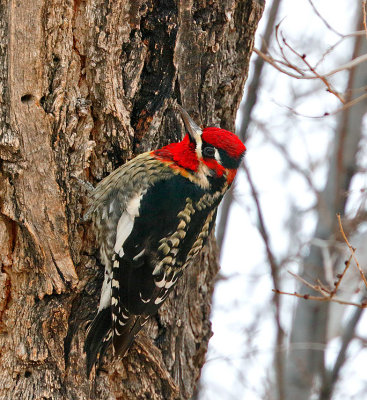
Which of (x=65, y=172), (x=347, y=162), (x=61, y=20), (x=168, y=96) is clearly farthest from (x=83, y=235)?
(x=347, y=162)

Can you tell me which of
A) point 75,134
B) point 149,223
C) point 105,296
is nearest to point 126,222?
point 149,223

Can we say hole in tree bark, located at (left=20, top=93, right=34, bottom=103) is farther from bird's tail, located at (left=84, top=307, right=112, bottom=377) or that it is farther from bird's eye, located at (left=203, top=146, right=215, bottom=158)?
bird's tail, located at (left=84, top=307, right=112, bottom=377)

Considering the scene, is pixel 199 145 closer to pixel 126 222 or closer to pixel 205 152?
pixel 205 152

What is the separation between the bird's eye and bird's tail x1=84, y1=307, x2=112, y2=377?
94 cm

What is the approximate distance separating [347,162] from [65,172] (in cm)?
312

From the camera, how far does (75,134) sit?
2.77 metres

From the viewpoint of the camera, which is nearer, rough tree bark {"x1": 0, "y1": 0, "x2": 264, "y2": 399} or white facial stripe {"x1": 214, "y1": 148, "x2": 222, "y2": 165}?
rough tree bark {"x1": 0, "y1": 0, "x2": 264, "y2": 399}

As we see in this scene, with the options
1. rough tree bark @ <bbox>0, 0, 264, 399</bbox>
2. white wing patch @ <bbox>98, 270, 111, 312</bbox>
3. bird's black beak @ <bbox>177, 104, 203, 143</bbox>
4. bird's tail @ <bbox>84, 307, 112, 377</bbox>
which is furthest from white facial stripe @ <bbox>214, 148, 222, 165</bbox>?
bird's tail @ <bbox>84, 307, 112, 377</bbox>

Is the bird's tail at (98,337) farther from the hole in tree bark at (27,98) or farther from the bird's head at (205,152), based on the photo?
the hole in tree bark at (27,98)

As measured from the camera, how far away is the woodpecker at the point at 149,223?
2.86 meters

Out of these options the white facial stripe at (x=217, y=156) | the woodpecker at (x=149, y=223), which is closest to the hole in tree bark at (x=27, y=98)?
the woodpecker at (x=149, y=223)

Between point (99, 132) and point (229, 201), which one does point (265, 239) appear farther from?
point (99, 132)

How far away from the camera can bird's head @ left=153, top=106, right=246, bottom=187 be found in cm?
295

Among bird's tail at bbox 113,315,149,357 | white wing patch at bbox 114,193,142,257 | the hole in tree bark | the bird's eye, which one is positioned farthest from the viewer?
the bird's eye
